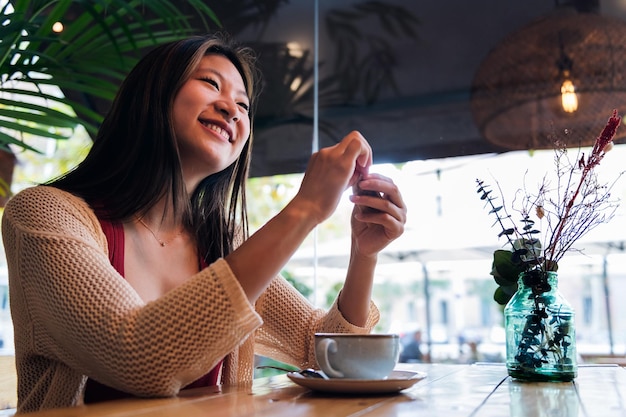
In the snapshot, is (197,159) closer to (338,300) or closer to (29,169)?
(338,300)

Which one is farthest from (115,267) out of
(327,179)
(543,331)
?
(543,331)

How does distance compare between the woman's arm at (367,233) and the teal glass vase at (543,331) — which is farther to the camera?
the woman's arm at (367,233)

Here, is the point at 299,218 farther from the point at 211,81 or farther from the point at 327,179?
the point at 211,81

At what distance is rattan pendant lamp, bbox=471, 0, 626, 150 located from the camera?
1973mm

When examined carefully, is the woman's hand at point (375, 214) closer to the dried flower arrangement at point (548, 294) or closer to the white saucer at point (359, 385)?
the dried flower arrangement at point (548, 294)

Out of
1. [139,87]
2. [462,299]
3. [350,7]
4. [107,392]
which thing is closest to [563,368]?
[107,392]

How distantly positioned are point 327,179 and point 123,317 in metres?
0.34

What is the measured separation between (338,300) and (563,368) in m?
0.45

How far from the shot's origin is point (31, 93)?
148cm

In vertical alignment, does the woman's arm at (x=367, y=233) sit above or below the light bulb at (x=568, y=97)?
below

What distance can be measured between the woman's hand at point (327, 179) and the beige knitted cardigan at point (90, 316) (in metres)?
0.19

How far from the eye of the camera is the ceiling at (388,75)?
238cm

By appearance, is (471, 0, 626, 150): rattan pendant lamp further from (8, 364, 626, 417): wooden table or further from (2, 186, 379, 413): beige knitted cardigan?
(2, 186, 379, 413): beige knitted cardigan

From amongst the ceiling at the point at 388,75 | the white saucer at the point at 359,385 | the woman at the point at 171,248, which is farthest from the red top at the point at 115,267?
the ceiling at the point at 388,75
